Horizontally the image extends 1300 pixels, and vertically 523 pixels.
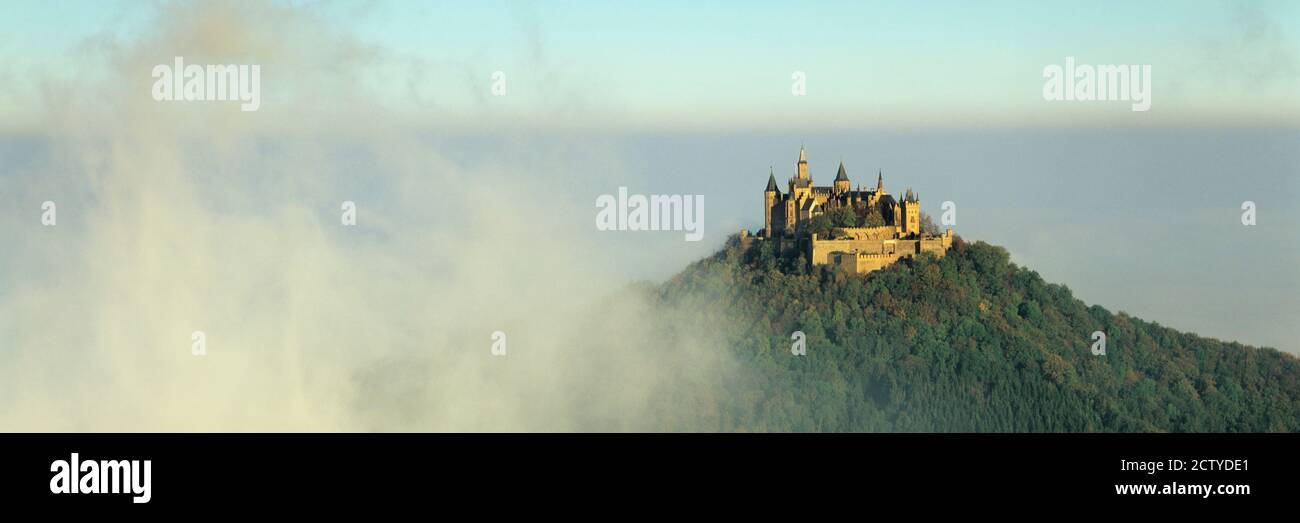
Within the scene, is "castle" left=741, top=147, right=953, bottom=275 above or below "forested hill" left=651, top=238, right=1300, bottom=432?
above

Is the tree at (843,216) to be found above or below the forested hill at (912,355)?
above

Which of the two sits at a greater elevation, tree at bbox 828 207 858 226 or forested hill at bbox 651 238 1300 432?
tree at bbox 828 207 858 226

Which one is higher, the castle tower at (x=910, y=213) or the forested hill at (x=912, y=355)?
the castle tower at (x=910, y=213)

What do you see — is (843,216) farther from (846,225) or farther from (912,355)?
(912,355)

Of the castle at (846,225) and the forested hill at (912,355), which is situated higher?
the castle at (846,225)

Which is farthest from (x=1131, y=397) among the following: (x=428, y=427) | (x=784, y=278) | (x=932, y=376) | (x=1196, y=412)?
(x=428, y=427)

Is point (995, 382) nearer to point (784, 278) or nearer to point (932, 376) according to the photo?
point (932, 376)
